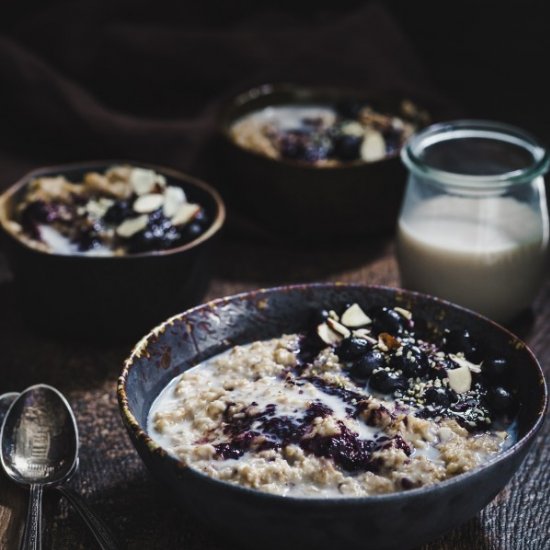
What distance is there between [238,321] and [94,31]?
5.03ft

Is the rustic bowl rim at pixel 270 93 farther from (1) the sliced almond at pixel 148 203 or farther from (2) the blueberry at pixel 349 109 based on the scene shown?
(1) the sliced almond at pixel 148 203

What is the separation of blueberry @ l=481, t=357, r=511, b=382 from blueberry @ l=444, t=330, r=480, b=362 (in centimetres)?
5

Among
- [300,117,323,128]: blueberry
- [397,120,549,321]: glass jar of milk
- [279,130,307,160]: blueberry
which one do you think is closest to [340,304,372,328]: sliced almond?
[397,120,549,321]: glass jar of milk

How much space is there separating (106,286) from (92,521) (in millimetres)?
671

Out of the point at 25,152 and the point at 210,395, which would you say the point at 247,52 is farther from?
the point at 210,395

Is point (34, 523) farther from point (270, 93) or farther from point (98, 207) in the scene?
point (270, 93)

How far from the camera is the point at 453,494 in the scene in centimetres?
152

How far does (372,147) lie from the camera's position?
281 cm

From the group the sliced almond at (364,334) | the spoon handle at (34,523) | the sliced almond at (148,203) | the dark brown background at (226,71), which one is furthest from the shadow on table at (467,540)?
the sliced almond at (148,203)

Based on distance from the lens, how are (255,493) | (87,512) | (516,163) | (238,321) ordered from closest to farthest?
1. (255,493)
2. (87,512)
3. (238,321)
4. (516,163)

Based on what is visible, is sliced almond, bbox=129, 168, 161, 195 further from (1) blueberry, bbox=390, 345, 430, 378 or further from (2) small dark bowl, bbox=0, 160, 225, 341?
(1) blueberry, bbox=390, 345, 430, 378

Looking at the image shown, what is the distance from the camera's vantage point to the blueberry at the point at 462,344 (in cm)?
194

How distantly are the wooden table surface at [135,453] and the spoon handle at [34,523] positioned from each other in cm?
4

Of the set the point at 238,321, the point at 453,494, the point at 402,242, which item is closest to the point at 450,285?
the point at 402,242
